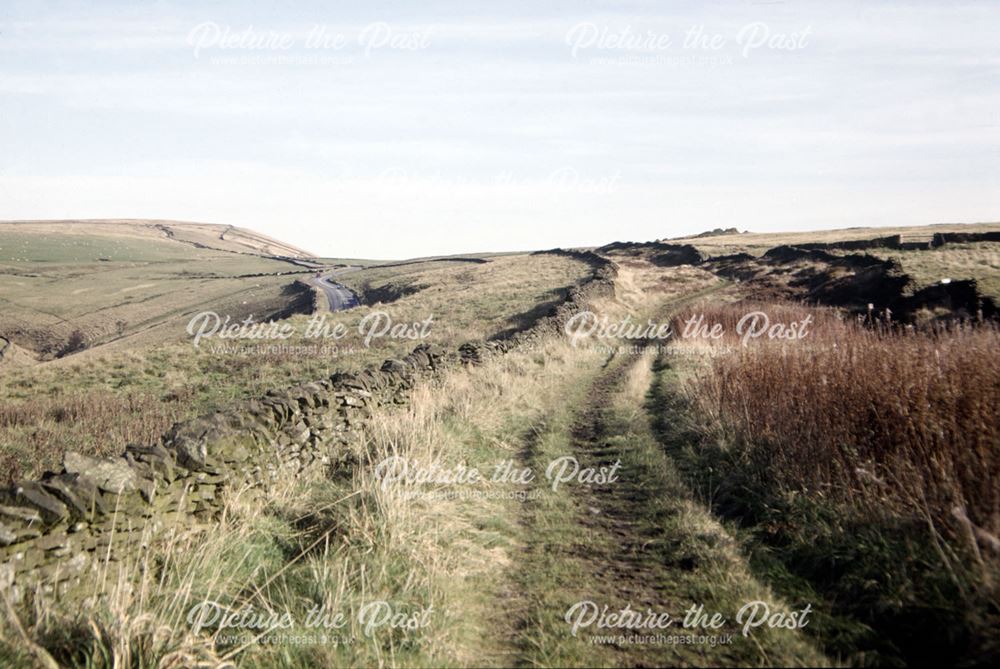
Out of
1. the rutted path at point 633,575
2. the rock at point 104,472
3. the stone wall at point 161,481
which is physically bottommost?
the rutted path at point 633,575

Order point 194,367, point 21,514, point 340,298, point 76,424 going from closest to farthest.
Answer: point 21,514 → point 76,424 → point 194,367 → point 340,298

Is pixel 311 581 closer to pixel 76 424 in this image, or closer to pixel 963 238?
pixel 76 424

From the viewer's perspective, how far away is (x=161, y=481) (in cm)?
617

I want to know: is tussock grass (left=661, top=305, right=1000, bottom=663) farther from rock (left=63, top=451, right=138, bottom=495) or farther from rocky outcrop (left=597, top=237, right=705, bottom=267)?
rocky outcrop (left=597, top=237, right=705, bottom=267)

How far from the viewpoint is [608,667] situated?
4254mm

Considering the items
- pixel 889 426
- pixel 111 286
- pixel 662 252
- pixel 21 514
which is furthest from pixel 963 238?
pixel 111 286

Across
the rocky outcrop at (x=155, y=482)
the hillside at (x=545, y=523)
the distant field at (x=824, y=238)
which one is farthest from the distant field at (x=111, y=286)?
the hillside at (x=545, y=523)

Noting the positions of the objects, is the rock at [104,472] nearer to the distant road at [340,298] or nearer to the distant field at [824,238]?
the distant road at [340,298]

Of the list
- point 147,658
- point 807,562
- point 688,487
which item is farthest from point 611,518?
point 147,658

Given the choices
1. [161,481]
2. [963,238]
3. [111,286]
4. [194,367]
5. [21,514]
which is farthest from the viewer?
[111,286]

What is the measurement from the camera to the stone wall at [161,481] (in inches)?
192

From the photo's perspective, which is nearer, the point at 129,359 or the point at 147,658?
the point at 147,658

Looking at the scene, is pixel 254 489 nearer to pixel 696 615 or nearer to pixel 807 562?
pixel 696 615

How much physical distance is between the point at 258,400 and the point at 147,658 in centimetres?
499
